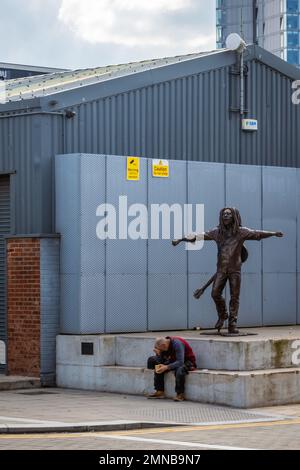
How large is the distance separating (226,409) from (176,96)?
741 centimetres

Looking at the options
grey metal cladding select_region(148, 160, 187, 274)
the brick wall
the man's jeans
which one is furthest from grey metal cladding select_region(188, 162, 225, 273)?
the man's jeans

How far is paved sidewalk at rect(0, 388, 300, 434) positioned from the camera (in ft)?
51.5

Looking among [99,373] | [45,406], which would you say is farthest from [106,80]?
[45,406]

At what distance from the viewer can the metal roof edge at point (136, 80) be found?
21391 millimetres

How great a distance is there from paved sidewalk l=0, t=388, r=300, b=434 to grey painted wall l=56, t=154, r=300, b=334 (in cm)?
198

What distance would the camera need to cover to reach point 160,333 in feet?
70.5

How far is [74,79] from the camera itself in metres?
25.6

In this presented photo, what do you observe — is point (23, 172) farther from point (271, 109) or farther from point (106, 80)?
point (271, 109)

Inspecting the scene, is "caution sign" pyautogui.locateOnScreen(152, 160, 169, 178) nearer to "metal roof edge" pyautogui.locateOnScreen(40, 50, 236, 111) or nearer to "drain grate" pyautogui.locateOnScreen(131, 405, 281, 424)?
"metal roof edge" pyautogui.locateOnScreen(40, 50, 236, 111)

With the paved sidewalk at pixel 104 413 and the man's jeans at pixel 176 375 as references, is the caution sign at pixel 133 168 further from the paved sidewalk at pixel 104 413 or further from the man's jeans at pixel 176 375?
the paved sidewalk at pixel 104 413

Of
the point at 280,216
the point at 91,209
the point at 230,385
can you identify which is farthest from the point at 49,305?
the point at 280,216

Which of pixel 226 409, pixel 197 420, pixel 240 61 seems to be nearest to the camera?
pixel 197 420

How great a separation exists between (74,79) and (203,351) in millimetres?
8653

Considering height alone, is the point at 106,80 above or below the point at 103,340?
above
